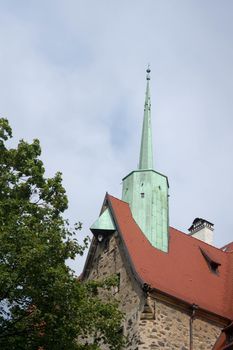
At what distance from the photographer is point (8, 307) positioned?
1454 cm

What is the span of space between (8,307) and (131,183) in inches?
343

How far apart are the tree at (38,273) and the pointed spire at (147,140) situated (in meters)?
7.90

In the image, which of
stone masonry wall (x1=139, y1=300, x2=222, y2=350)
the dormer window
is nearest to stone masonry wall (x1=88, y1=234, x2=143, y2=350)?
stone masonry wall (x1=139, y1=300, x2=222, y2=350)

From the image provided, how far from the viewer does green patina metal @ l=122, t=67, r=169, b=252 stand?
21.1 metres

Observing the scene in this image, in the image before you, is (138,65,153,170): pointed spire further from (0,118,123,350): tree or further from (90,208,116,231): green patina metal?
(0,118,123,350): tree

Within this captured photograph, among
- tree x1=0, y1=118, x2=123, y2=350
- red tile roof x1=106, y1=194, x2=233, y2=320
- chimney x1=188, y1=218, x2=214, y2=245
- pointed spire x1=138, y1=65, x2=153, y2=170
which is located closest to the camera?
tree x1=0, y1=118, x2=123, y2=350

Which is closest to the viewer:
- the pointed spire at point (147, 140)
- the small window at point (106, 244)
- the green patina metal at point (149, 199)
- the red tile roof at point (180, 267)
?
the red tile roof at point (180, 267)

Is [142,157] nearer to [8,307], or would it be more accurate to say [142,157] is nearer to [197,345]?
[197,345]

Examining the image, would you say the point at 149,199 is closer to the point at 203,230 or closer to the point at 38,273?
the point at 203,230

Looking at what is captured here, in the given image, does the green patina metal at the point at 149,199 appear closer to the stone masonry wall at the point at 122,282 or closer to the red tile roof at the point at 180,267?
the red tile roof at the point at 180,267

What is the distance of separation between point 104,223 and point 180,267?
8.92ft

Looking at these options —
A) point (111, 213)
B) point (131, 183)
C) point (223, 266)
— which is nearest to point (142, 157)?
point (131, 183)

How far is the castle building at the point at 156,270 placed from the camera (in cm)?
1780

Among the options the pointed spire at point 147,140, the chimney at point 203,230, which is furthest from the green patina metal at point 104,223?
the chimney at point 203,230
